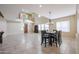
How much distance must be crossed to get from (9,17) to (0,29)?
1.30 feet

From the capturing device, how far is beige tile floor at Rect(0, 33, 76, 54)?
332 centimetres

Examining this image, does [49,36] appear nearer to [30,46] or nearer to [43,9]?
[30,46]

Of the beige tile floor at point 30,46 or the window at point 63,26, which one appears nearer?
the beige tile floor at point 30,46

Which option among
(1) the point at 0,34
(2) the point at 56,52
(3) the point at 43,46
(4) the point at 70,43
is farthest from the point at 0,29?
(4) the point at 70,43

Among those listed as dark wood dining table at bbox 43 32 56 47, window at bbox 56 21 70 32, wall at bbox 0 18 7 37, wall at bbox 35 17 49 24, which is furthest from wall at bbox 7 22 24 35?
window at bbox 56 21 70 32

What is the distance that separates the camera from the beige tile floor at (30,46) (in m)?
3.32

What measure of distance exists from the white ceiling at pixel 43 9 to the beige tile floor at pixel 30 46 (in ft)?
1.96

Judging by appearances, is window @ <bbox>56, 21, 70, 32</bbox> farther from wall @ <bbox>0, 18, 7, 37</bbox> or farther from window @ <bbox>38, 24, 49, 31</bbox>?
wall @ <bbox>0, 18, 7, 37</bbox>

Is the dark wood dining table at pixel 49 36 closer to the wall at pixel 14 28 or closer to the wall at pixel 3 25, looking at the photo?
the wall at pixel 14 28

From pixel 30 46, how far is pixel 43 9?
1.02m

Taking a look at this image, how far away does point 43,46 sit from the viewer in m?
3.50

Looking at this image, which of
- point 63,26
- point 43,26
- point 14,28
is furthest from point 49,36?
point 14,28

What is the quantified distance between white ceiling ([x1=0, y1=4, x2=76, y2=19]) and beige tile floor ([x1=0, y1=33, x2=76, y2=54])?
23.5 inches

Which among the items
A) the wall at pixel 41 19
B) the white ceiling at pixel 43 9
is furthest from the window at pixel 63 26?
the wall at pixel 41 19
